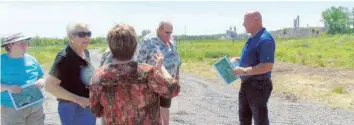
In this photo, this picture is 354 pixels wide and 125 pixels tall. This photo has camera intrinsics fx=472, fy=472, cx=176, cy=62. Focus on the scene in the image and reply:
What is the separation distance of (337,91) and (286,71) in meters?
6.73

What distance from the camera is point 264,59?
165 inches

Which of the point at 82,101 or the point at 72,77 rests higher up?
the point at 72,77

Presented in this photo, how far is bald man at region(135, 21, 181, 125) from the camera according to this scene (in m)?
5.04

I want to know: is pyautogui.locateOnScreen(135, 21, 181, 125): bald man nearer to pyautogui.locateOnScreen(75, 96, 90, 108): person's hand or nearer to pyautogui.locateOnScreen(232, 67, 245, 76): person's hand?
pyautogui.locateOnScreen(232, 67, 245, 76): person's hand

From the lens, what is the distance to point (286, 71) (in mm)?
18594

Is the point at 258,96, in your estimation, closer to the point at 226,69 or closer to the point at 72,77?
the point at 226,69

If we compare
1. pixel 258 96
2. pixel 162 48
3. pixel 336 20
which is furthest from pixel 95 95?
pixel 336 20

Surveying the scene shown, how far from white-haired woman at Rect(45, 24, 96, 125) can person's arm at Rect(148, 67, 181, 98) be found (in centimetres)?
69

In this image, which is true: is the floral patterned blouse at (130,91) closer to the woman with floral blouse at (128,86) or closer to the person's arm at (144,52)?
the woman with floral blouse at (128,86)

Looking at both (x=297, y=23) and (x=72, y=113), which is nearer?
(x=72, y=113)

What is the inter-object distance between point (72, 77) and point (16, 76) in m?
0.96

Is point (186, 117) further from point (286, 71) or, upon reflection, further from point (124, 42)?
point (286, 71)

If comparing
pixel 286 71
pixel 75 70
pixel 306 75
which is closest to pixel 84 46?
pixel 75 70

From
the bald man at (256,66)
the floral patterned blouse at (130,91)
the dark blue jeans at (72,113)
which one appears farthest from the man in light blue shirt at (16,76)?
the bald man at (256,66)
